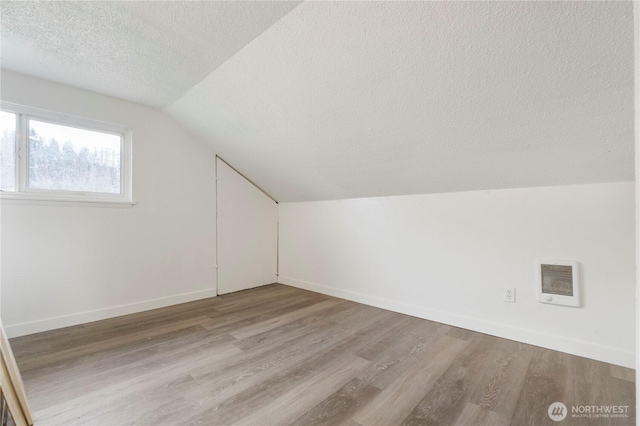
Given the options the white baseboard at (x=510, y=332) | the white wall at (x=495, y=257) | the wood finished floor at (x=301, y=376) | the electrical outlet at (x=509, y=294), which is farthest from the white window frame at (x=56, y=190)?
the electrical outlet at (x=509, y=294)

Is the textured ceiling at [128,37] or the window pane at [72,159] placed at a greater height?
the textured ceiling at [128,37]

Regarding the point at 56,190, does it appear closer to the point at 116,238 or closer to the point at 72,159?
the point at 72,159

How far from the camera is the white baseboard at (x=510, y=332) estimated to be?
1719mm

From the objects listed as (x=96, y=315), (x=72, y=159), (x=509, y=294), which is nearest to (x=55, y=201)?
(x=72, y=159)

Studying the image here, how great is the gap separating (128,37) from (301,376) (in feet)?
7.65

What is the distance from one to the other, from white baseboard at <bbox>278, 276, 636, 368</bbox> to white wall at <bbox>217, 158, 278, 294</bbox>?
50.8 inches

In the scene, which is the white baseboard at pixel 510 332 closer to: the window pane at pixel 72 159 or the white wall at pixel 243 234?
the white wall at pixel 243 234

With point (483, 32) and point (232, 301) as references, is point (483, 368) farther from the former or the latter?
point (232, 301)

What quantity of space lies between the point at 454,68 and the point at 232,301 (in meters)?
2.97

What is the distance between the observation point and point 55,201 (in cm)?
231

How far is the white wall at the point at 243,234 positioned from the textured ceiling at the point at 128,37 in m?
1.42

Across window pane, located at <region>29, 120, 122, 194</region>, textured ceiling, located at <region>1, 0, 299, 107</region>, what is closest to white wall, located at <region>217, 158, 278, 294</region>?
window pane, located at <region>29, 120, 122, 194</region>

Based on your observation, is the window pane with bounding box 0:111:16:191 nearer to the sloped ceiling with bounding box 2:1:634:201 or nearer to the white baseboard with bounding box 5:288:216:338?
the sloped ceiling with bounding box 2:1:634:201

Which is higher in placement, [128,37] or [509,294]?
[128,37]
